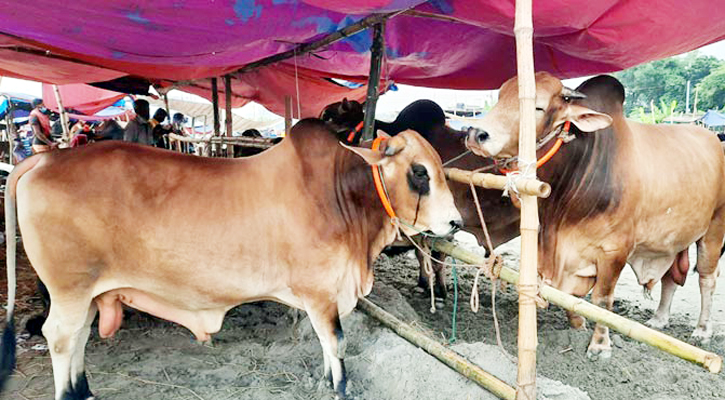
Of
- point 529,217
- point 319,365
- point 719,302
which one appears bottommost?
point 719,302

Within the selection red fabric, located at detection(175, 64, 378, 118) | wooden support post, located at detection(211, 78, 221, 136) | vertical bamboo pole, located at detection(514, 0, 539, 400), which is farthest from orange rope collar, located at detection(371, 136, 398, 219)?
wooden support post, located at detection(211, 78, 221, 136)

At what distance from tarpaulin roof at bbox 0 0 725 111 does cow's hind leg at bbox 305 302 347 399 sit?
5.04 feet

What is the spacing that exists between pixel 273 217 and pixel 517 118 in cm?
142

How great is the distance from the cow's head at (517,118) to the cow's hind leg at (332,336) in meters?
1.17

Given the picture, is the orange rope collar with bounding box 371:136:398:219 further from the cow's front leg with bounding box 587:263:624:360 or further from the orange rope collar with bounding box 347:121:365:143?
the cow's front leg with bounding box 587:263:624:360

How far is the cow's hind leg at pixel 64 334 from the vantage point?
2523mm

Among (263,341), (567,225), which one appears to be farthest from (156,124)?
(567,225)

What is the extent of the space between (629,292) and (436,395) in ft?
12.0

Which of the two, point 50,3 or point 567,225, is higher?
point 50,3

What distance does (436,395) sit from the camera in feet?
8.27

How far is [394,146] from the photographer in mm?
2707

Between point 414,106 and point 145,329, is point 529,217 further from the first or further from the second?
point 145,329

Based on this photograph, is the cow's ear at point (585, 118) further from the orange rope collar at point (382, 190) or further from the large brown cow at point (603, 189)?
the orange rope collar at point (382, 190)

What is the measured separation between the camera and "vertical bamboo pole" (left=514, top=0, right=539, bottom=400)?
2.01 m
